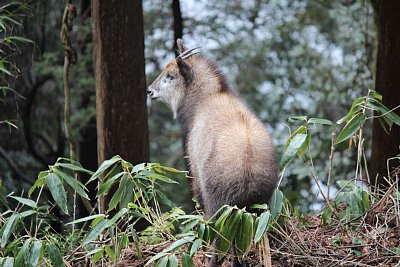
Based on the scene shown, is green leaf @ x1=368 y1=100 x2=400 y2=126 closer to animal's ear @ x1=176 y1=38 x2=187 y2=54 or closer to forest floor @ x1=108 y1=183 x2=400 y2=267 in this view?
forest floor @ x1=108 y1=183 x2=400 y2=267

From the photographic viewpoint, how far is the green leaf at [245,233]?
446cm

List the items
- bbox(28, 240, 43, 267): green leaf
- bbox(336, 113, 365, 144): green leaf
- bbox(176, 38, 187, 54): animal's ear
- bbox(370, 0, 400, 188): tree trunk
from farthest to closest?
bbox(370, 0, 400, 188): tree trunk < bbox(176, 38, 187, 54): animal's ear < bbox(336, 113, 365, 144): green leaf < bbox(28, 240, 43, 267): green leaf

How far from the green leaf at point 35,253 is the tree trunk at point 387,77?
12.8 ft

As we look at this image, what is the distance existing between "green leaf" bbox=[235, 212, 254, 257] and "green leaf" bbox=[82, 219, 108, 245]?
2.66 feet

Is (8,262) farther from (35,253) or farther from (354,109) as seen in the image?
(354,109)

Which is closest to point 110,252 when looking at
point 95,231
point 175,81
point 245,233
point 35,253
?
point 95,231

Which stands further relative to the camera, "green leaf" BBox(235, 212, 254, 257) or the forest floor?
the forest floor

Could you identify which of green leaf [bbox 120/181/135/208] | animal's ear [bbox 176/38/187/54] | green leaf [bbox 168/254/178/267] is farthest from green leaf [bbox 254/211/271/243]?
animal's ear [bbox 176/38/187/54]

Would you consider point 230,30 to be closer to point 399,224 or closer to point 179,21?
point 179,21

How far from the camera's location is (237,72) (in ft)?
38.3

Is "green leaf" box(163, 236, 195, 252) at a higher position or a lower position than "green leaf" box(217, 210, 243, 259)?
lower

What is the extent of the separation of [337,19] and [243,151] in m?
6.50

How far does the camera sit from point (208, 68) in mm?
6195

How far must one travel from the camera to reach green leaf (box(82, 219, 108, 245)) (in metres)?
4.61
